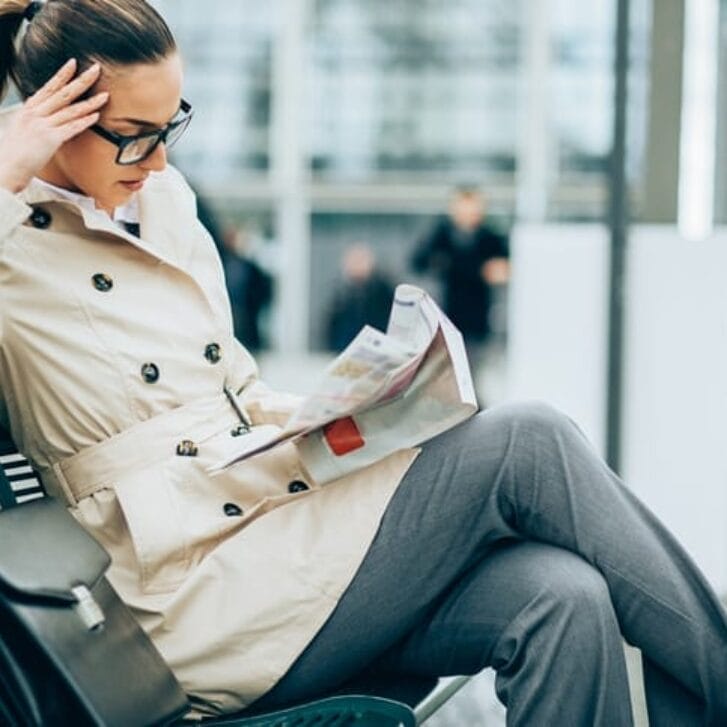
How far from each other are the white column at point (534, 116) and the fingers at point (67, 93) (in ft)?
43.0

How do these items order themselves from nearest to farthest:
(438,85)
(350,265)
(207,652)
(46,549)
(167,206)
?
(46,549) < (207,652) < (167,206) < (350,265) < (438,85)

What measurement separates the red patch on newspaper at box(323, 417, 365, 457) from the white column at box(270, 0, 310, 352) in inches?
520

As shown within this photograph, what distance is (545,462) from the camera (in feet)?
7.34

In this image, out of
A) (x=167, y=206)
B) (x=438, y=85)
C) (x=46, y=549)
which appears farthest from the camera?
(x=438, y=85)

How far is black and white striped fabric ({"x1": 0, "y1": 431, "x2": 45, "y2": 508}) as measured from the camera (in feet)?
7.60

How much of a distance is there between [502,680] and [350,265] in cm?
1198

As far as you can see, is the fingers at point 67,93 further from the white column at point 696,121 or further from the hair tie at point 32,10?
the white column at point 696,121

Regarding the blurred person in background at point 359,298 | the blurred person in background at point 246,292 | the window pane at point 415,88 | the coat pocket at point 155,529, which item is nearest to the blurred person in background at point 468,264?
the blurred person in background at point 246,292

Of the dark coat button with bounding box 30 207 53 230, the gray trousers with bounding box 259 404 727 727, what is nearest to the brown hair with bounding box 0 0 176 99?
the dark coat button with bounding box 30 207 53 230

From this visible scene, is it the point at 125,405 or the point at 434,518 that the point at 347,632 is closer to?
the point at 434,518

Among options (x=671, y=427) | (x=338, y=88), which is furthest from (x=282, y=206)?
(x=671, y=427)

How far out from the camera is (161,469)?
2.27m

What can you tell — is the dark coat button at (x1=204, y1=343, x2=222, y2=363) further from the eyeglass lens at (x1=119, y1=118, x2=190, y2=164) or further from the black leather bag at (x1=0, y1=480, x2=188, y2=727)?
the black leather bag at (x1=0, y1=480, x2=188, y2=727)

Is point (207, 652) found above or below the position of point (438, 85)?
below
